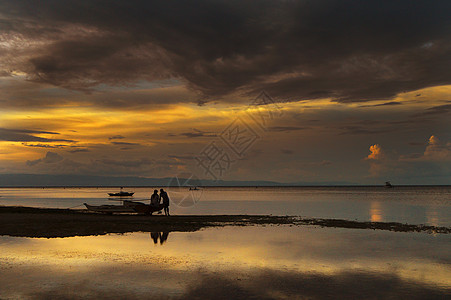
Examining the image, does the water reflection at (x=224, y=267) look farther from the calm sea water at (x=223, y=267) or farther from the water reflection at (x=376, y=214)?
the water reflection at (x=376, y=214)

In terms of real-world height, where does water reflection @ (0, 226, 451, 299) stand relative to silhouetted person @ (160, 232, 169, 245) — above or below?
below

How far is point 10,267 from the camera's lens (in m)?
15.8

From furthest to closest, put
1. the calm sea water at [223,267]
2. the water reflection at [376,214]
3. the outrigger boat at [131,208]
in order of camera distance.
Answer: the water reflection at [376,214] → the outrigger boat at [131,208] → the calm sea water at [223,267]

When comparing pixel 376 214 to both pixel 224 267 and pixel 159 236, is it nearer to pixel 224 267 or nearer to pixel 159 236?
pixel 159 236

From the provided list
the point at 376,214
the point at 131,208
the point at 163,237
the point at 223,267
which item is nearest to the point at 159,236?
the point at 163,237

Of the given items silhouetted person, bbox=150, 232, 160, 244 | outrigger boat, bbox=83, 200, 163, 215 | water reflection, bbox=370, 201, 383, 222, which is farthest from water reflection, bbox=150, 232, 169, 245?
water reflection, bbox=370, 201, 383, 222

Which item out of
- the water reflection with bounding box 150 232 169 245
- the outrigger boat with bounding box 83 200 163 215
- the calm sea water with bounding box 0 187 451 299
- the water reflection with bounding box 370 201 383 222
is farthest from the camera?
the water reflection with bounding box 370 201 383 222

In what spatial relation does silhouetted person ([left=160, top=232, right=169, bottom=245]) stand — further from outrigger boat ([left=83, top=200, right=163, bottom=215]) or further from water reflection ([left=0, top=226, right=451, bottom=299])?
outrigger boat ([left=83, top=200, right=163, bottom=215])

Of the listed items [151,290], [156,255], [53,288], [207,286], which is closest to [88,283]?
[53,288]

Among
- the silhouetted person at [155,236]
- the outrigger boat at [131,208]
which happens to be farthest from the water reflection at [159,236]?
the outrigger boat at [131,208]

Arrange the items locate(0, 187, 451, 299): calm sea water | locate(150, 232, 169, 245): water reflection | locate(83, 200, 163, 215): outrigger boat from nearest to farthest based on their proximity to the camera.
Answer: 1. locate(0, 187, 451, 299): calm sea water
2. locate(150, 232, 169, 245): water reflection
3. locate(83, 200, 163, 215): outrigger boat

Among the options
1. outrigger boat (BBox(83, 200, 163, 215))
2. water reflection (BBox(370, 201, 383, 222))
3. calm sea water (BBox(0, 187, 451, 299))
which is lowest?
calm sea water (BBox(0, 187, 451, 299))

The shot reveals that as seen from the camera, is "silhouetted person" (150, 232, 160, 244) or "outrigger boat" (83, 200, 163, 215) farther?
"outrigger boat" (83, 200, 163, 215)

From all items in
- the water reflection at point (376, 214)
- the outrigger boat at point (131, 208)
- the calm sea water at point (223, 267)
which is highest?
the water reflection at point (376, 214)
